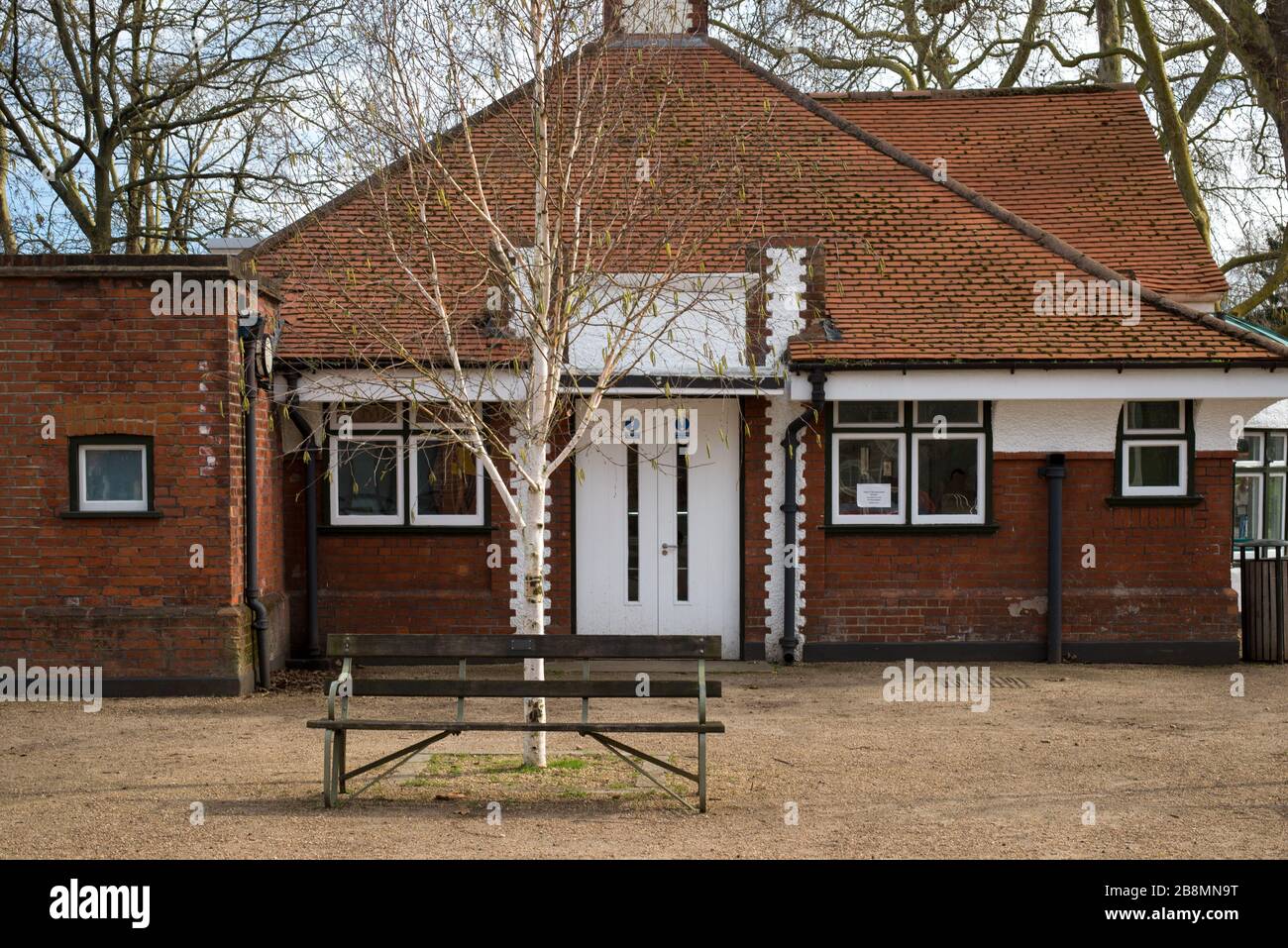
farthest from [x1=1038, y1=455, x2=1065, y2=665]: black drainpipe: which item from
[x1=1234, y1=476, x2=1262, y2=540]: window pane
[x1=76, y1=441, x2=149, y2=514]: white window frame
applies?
[x1=76, y1=441, x2=149, y2=514]: white window frame

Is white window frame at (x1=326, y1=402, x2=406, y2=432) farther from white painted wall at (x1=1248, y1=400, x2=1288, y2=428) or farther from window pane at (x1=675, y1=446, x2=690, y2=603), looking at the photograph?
white painted wall at (x1=1248, y1=400, x2=1288, y2=428)

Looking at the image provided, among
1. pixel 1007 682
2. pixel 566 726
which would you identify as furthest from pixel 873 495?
pixel 566 726

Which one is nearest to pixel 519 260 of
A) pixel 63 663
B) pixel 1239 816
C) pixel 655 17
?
pixel 655 17

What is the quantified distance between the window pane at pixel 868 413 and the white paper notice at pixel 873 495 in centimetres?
67

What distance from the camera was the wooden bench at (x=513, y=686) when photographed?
25.5ft

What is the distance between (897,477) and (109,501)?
7.68 metres

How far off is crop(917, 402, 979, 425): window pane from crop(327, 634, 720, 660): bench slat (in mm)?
6544

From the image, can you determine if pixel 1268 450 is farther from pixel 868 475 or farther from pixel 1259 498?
pixel 868 475

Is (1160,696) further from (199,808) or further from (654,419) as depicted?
(199,808)

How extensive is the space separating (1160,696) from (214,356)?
29.4 feet

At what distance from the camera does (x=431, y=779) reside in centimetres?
853

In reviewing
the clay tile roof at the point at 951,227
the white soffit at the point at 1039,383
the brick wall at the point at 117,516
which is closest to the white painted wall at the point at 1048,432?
the white soffit at the point at 1039,383

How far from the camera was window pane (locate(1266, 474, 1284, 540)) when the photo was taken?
19.9 metres

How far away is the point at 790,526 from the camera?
13859mm
